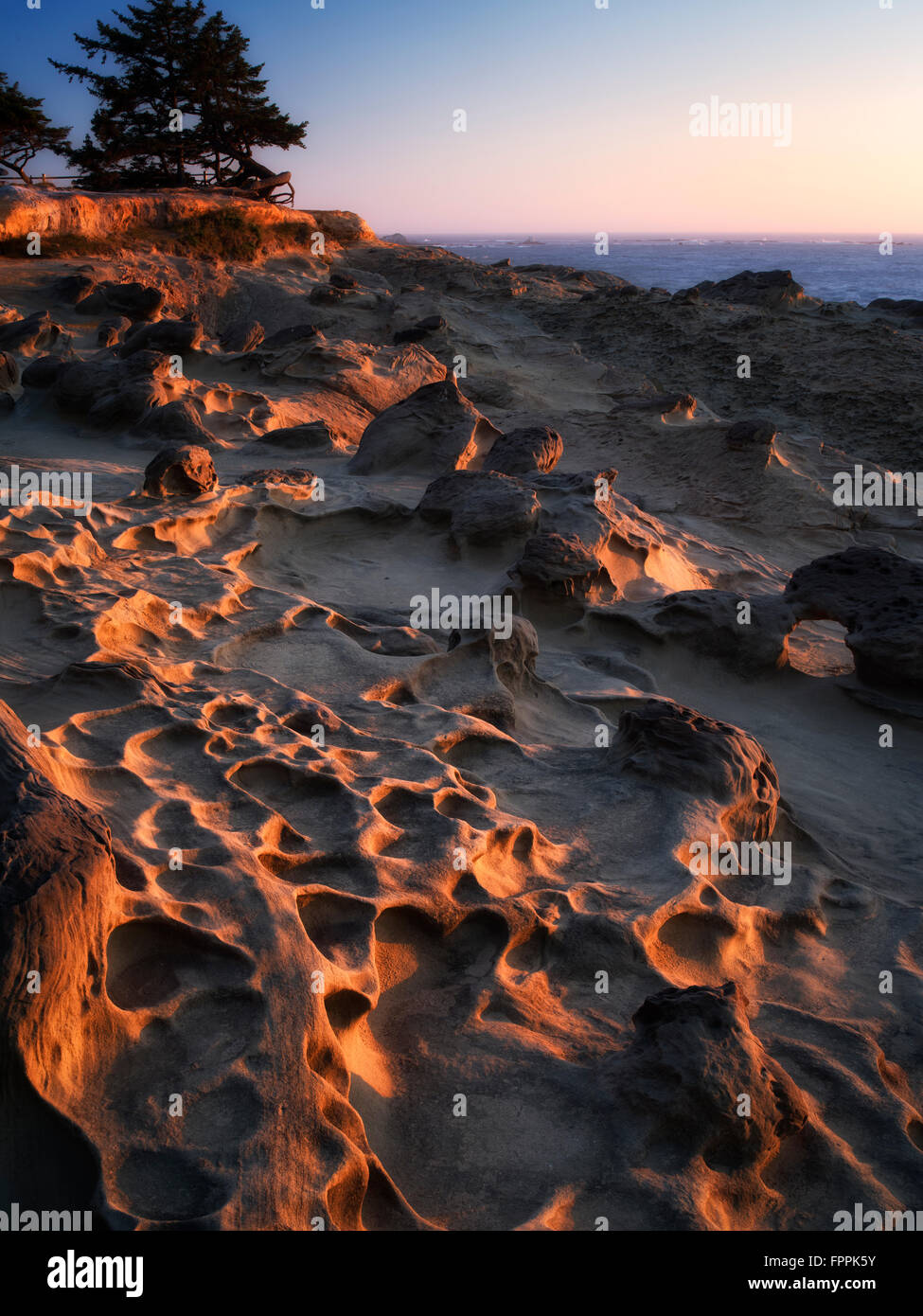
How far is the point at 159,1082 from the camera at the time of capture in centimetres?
195

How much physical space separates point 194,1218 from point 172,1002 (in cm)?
49

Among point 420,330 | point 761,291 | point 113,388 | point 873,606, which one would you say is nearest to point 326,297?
point 420,330

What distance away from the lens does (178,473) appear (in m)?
5.55

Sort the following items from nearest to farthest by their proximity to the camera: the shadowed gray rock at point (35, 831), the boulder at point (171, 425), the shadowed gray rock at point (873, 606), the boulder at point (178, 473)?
1. the shadowed gray rock at point (35, 831)
2. the shadowed gray rock at point (873, 606)
3. the boulder at point (178, 473)
4. the boulder at point (171, 425)

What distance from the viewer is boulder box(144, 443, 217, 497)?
18.1 ft

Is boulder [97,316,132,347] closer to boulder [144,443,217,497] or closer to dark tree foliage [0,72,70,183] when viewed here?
boulder [144,443,217,497]

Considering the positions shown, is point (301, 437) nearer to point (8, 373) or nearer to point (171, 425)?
point (171, 425)

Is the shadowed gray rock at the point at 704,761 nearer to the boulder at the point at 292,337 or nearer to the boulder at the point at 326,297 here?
the boulder at the point at 292,337

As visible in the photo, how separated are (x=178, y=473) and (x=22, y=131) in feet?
65.6

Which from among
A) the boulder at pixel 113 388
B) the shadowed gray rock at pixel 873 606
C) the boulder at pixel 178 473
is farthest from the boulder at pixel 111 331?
the shadowed gray rock at pixel 873 606

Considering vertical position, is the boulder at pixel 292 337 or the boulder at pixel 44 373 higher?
the boulder at pixel 292 337

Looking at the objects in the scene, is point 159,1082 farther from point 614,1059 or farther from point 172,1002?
point 614,1059

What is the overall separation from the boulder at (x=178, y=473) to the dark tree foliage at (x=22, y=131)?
717 inches

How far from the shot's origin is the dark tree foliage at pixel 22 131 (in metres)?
20.3
